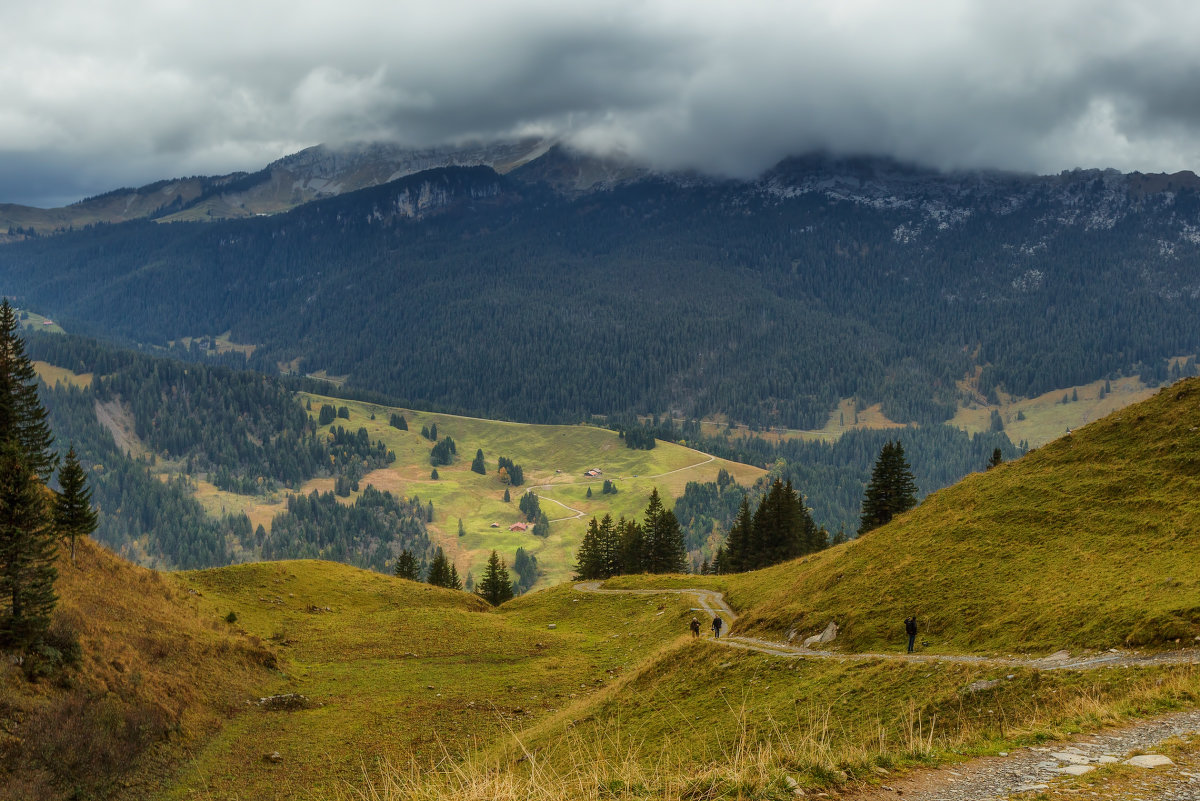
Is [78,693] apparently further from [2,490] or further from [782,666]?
[782,666]

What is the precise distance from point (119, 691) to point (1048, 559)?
50056 mm

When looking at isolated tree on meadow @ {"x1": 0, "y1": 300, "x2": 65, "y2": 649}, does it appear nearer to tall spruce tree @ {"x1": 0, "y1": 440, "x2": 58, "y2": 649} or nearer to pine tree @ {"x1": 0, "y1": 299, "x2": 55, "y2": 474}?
tall spruce tree @ {"x1": 0, "y1": 440, "x2": 58, "y2": 649}

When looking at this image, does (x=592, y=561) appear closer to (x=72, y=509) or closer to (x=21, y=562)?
(x=72, y=509)

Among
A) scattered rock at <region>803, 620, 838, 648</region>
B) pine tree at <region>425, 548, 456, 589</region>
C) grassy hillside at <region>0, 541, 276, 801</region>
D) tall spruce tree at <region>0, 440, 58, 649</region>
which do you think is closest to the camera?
grassy hillside at <region>0, 541, 276, 801</region>

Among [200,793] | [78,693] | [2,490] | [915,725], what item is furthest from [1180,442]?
[2,490]

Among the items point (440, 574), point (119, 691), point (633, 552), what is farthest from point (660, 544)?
point (119, 691)

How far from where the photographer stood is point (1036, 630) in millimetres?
31469

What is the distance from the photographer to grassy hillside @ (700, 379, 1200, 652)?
1188 inches

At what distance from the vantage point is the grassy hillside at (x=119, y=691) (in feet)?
104

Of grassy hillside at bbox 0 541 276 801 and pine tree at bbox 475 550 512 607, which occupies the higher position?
grassy hillside at bbox 0 541 276 801

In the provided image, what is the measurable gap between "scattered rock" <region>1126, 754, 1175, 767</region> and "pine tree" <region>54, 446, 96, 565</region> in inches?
2319

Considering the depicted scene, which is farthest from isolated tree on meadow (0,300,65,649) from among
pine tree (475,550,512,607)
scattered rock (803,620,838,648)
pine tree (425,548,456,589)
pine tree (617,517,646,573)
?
pine tree (617,517,646,573)

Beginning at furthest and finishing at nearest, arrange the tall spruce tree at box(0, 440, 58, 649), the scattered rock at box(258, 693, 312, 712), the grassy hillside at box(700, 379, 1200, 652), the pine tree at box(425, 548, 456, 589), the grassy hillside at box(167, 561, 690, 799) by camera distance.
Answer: the pine tree at box(425, 548, 456, 589)
the scattered rock at box(258, 693, 312, 712)
the tall spruce tree at box(0, 440, 58, 649)
the grassy hillside at box(167, 561, 690, 799)
the grassy hillside at box(700, 379, 1200, 652)

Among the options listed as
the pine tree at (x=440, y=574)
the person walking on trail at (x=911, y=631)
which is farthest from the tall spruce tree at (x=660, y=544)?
the person walking on trail at (x=911, y=631)
